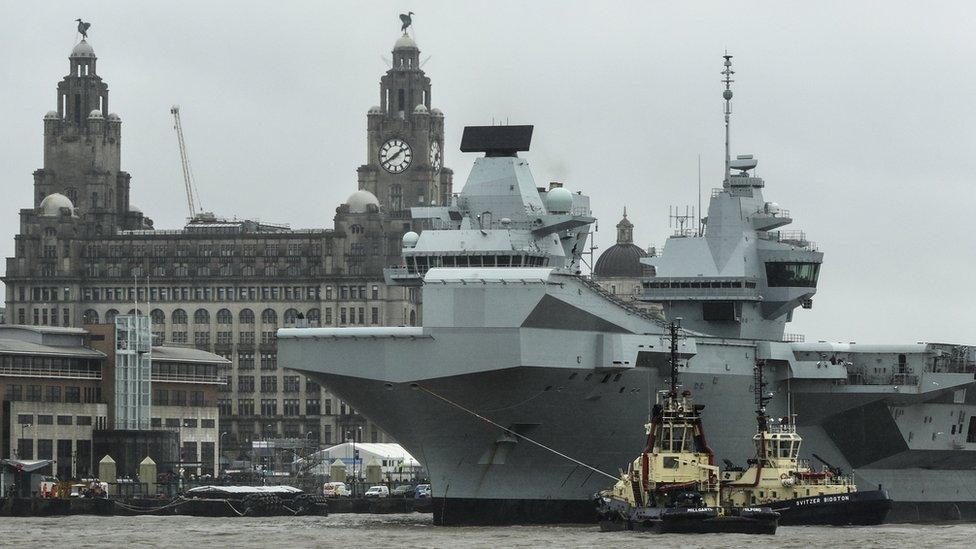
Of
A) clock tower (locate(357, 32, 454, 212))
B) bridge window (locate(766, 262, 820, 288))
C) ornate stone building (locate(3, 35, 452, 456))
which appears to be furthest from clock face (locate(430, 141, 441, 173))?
bridge window (locate(766, 262, 820, 288))

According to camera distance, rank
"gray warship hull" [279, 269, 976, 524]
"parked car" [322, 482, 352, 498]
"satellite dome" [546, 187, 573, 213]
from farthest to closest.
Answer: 1. "parked car" [322, 482, 352, 498]
2. "satellite dome" [546, 187, 573, 213]
3. "gray warship hull" [279, 269, 976, 524]

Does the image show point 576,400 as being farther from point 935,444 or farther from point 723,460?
point 935,444

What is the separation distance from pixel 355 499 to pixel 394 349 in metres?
33.1

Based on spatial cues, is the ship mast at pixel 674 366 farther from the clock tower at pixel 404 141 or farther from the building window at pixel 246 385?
the clock tower at pixel 404 141

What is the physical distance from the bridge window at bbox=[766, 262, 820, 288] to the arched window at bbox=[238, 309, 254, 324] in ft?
282

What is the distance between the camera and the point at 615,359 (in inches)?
2931

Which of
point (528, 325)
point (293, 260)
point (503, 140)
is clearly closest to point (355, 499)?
point (503, 140)

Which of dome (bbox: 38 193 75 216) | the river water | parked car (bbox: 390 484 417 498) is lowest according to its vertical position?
parked car (bbox: 390 484 417 498)

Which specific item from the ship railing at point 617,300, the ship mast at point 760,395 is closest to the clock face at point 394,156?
the ship mast at point 760,395

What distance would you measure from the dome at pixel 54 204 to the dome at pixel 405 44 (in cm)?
2852

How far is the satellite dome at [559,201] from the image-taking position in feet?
267

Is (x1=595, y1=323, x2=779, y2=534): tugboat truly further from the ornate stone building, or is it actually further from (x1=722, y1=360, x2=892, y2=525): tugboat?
the ornate stone building

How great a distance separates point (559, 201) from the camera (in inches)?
3206

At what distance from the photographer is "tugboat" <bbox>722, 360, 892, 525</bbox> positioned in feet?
240
